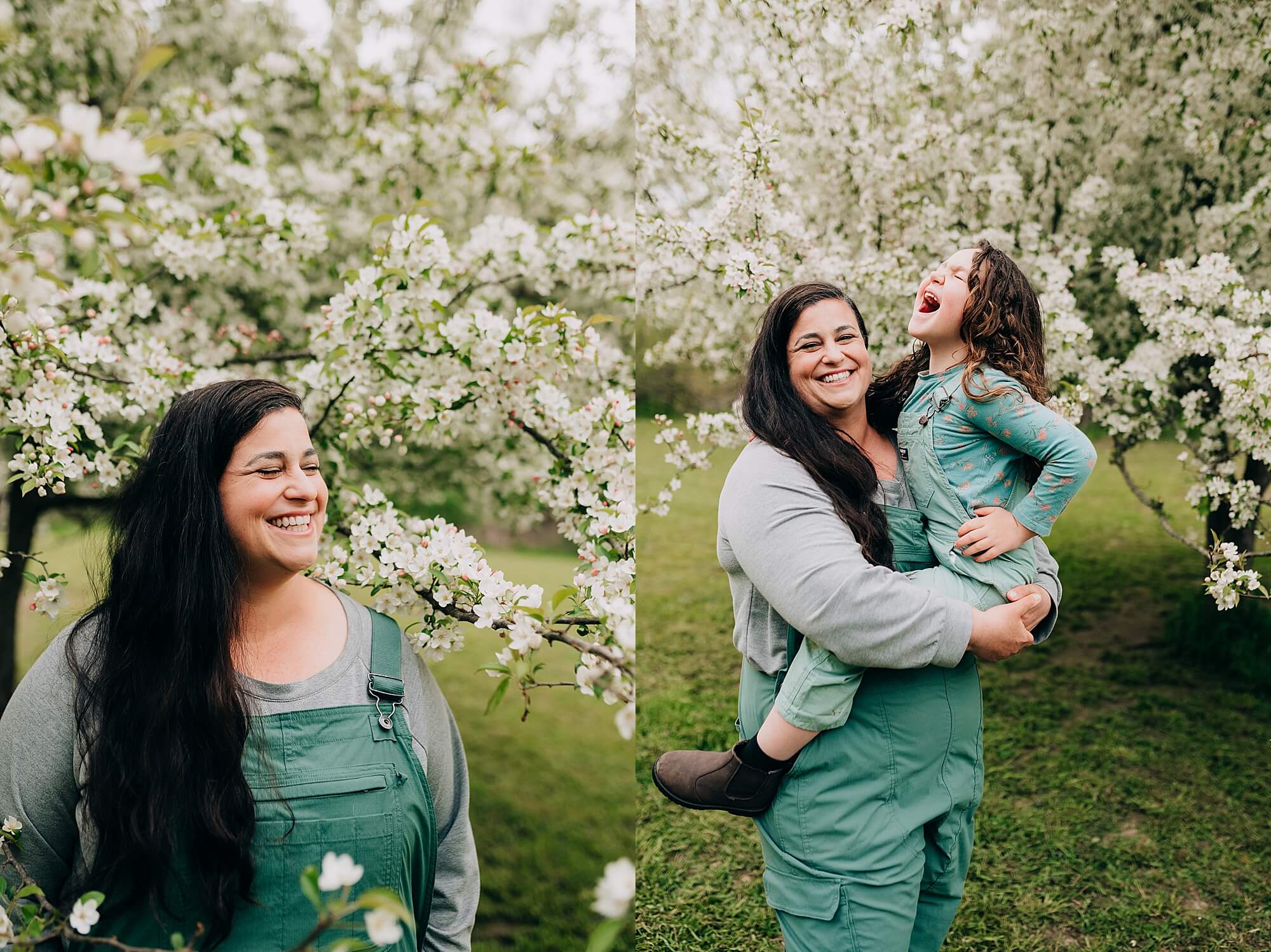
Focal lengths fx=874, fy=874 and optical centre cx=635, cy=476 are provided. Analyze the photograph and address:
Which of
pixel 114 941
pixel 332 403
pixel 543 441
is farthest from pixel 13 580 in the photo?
pixel 114 941

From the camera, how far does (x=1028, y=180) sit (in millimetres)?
3986

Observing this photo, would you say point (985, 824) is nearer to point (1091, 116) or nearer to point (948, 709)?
point (948, 709)

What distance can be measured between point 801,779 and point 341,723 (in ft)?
2.99

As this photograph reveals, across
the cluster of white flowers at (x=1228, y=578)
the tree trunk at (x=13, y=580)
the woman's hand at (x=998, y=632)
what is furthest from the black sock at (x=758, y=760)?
the tree trunk at (x=13, y=580)

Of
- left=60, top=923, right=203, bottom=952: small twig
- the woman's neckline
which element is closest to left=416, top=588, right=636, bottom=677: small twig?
the woman's neckline

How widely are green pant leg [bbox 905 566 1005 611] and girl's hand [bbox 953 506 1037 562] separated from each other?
2.0 inches

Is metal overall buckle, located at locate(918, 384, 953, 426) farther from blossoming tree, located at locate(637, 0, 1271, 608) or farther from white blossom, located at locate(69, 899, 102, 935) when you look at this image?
white blossom, located at locate(69, 899, 102, 935)

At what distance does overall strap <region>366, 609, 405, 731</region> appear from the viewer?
1.71m

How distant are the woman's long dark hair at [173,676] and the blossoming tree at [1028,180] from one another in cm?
164

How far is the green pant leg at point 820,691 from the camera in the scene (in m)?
1.67

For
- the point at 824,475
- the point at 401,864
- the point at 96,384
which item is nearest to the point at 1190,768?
the point at 824,475

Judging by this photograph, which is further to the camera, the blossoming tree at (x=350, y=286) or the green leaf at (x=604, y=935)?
the blossoming tree at (x=350, y=286)

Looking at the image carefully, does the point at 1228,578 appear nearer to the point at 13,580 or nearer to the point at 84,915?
the point at 84,915

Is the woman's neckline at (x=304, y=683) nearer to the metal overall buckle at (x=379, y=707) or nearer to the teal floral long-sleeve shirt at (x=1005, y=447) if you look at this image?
the metal overall buckle at (x=379, y=707)
